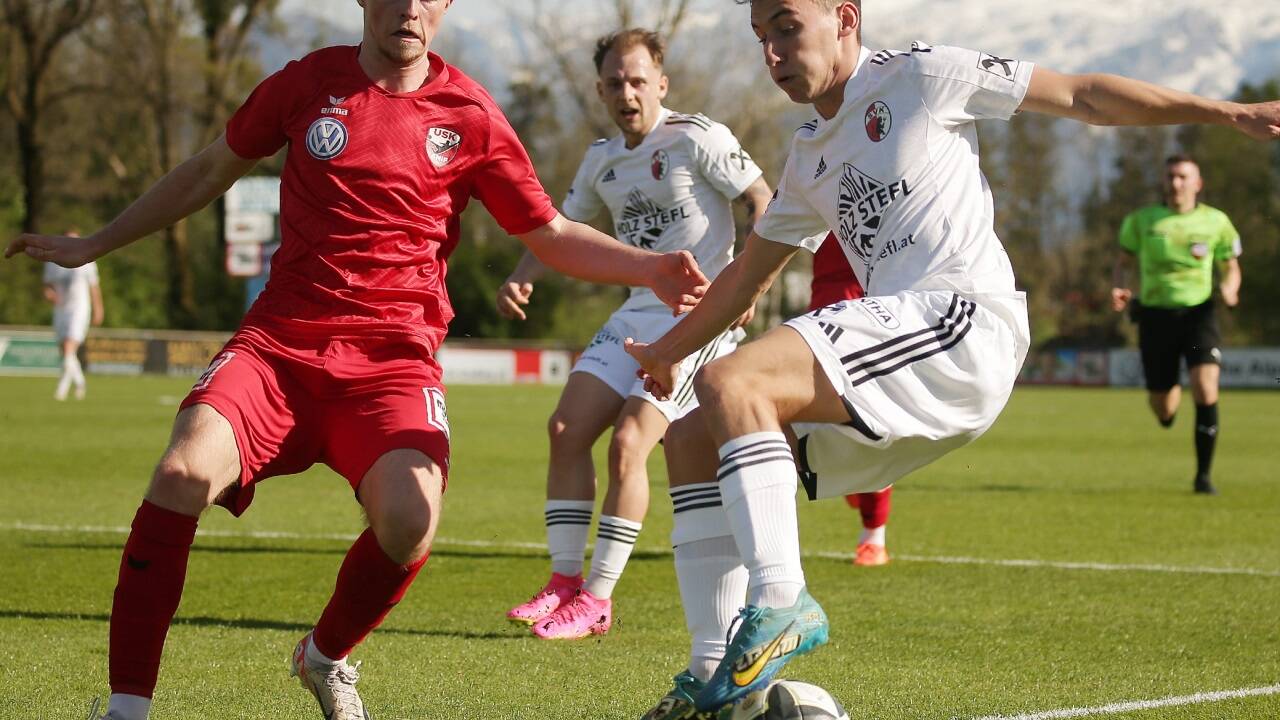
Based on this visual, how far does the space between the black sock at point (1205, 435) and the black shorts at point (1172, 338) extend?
0.41 metres

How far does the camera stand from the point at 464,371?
41844mm

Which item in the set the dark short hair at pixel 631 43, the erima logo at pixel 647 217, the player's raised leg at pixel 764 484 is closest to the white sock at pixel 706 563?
the player's raised leg at pixel 764 484

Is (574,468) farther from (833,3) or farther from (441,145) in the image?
(833,3)

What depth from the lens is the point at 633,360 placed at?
6984 millimetres

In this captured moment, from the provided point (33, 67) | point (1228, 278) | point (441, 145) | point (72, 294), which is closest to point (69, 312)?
point (72, 294)

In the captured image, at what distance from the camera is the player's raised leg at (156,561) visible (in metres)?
3.95

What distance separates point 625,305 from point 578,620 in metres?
1.77

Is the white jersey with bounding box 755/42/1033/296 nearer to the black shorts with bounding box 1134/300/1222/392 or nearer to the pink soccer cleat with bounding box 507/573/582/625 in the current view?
the pink soccer cleat with bounding box 507/573/582/625

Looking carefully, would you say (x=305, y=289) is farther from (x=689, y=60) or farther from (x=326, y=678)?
(x=689, y=60)

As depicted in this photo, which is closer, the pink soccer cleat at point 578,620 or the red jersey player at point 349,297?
the red jersey player at point 349,297

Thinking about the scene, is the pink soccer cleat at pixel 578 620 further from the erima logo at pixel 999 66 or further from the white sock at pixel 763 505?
the erima logo at pixel 999 66

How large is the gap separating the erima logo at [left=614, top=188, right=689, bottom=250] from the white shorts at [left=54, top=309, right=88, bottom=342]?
19.6 metres

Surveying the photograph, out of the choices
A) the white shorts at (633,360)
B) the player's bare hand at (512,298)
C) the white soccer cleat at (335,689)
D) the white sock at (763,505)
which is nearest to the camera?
the white sock at (763,505)

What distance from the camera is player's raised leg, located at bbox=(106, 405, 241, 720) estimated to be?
13.0 feet
